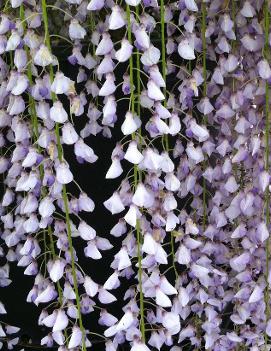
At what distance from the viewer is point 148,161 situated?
1342 millimetres

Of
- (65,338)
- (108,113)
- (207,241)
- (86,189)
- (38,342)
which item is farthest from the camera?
(38,342)

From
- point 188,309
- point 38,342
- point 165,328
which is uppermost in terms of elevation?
point 165,328

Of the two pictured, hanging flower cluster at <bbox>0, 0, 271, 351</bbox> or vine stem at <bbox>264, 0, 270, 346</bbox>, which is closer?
hanging flower cluster at <bbox>0, 0, 271, 351</bbox>

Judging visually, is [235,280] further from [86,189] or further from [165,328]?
[86,189]

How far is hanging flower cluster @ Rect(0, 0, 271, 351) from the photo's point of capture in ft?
4.47

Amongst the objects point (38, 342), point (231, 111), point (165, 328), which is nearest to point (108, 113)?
point (231, 111)

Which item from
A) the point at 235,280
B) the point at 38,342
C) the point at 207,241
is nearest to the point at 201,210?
the point at 207,241

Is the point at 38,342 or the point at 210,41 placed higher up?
the point at 210,41

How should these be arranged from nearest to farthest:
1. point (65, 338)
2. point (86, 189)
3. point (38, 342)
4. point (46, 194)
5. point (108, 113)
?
point (108, 113) < point (46, 194) < point (65, 338) < point (86, 189) < point (38, 342)

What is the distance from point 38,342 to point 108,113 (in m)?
1.11

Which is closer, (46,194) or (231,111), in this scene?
(46,194)

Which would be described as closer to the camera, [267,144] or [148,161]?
[148,161]

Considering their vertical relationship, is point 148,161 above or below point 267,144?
above

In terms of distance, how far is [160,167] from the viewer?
55.3 inches
